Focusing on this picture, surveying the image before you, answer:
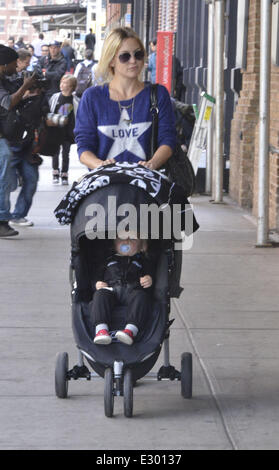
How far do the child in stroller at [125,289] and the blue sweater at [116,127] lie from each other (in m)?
0.59

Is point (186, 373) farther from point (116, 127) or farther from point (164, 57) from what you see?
point (164, 57)

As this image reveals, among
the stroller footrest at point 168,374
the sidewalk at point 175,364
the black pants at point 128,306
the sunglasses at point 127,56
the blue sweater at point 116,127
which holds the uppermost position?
the sunglasses at point 127,56

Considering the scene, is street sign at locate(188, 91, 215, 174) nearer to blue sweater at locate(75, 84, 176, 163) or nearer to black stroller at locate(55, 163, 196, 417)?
blue sweater at locate(75, 84, 176, 163)

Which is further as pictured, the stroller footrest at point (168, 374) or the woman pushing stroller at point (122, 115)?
the woman pushing stroller at point (122, 115)

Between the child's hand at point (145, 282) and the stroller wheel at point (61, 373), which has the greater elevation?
the child's hand at point (145, 282)

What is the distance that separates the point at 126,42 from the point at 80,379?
1.81 m

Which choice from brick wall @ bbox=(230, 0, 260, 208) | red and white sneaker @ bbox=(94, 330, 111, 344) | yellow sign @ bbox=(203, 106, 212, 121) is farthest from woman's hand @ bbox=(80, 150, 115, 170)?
yellow sign @ bbox=(203, 106, 212, 121)

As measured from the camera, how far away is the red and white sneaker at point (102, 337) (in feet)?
17.1

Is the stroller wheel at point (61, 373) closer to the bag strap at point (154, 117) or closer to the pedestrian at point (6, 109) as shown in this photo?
the bag strap at point (154, 117)

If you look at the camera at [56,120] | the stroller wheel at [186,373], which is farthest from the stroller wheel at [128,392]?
the camera at [56,120]

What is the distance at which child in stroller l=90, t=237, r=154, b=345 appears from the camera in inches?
208

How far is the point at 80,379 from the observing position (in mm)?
5980

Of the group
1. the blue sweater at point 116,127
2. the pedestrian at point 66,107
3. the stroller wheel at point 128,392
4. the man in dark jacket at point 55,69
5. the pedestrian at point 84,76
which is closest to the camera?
the stroller wheel at point 128,392

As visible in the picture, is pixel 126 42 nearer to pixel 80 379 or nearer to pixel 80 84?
pixel 80 379
